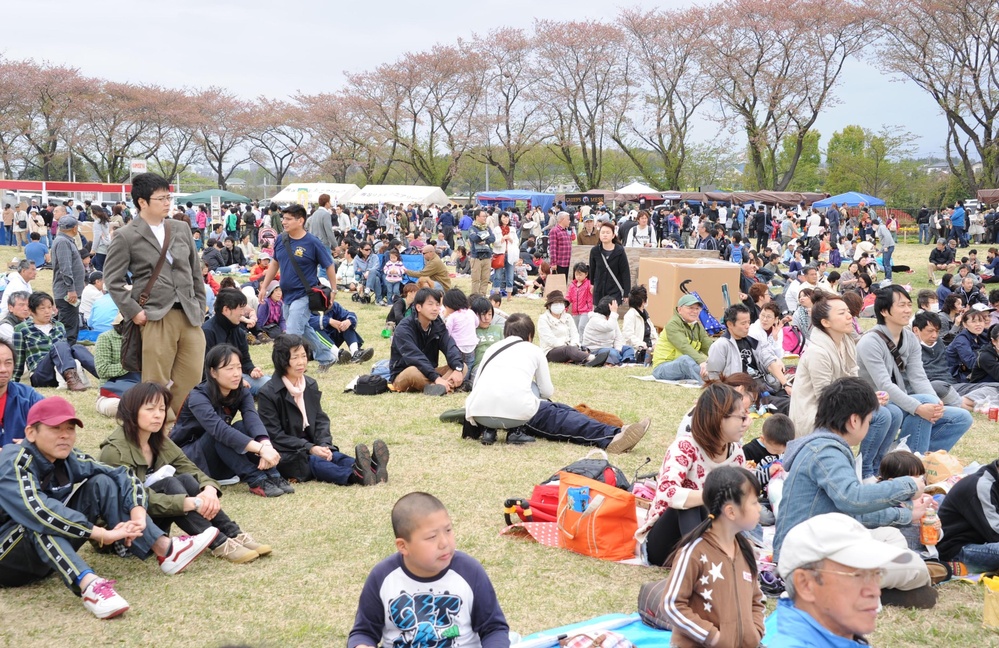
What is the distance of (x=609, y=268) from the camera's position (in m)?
11.4

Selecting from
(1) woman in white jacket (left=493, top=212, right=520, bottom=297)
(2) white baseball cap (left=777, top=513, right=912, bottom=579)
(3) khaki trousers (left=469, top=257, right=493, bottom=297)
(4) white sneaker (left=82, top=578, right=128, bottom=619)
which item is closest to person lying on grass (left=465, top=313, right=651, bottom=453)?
(4) white sneaker (left=82, top=578, right=128, bottom=619)

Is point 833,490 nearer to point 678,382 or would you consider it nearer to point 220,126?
point 678,382

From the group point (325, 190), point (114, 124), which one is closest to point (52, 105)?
point (114, 124)

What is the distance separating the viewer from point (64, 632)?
371 centimetres

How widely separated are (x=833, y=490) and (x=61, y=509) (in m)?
3.26

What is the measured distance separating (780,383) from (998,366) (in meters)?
1.90

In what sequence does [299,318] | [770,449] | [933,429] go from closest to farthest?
[770,449]
[933,429]
[299,318]

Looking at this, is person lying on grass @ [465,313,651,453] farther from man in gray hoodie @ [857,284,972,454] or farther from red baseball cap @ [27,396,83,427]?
red baseball cap @ [27,396,83,427]

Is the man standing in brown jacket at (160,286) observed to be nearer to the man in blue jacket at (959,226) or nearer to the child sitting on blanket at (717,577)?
the child sitting on blanket at (717,577)

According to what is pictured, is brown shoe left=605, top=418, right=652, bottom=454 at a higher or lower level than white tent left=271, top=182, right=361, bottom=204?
lower

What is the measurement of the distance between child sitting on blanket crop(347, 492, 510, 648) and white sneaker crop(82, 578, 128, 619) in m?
1.44

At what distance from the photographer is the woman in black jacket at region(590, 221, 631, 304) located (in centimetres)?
1142

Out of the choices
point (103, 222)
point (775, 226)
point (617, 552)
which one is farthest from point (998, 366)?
point (775, 226)

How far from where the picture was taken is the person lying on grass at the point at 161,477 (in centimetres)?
442
